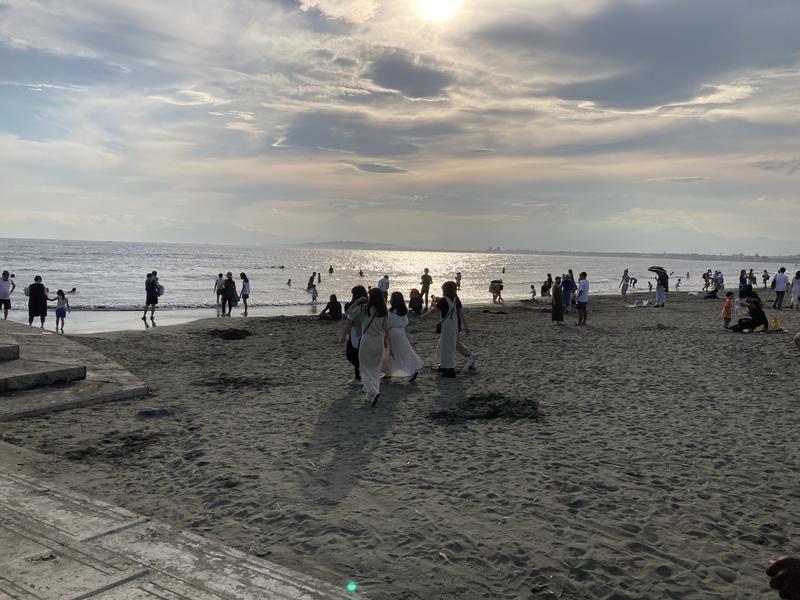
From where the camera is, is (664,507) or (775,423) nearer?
(664,507)

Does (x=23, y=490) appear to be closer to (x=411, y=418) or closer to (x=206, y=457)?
(x=206, y=457)

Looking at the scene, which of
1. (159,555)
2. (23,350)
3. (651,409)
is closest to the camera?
(159,555)

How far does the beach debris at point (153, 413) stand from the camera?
24.3 feet

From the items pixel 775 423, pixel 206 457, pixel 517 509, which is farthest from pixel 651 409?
pixel 206 457

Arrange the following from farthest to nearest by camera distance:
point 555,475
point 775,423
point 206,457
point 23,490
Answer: point 775,423 < point 206,457 < point 555,475 < point 23,490

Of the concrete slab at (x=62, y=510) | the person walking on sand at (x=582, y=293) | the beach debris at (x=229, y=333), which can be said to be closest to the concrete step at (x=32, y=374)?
the concrete slab at (x=62, y=510)

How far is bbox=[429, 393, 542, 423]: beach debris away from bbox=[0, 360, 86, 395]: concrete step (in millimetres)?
5513

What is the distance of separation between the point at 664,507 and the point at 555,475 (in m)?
1.02

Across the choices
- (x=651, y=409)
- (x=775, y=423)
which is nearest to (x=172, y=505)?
(x=651, y=409)

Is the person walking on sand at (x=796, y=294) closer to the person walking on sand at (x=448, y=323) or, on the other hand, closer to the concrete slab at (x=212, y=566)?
the person walking on sand at (x=448, y=323)

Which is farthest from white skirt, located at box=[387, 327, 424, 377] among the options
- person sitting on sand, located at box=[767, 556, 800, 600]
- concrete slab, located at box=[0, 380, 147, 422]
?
person sitting on sand, located at box=[767, 556, 800, 600]

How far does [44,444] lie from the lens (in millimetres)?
6051

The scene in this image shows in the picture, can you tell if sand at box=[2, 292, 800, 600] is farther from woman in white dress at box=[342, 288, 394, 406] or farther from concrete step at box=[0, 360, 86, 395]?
concrete step at box=[0, 360, 86, 395]

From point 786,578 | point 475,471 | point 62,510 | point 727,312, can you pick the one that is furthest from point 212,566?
point 727,312
